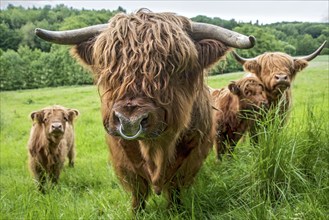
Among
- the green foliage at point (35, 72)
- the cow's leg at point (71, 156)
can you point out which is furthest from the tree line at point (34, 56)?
the cow's leg at point (71, 156)

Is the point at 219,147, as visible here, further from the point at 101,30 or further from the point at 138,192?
the point at 101,30

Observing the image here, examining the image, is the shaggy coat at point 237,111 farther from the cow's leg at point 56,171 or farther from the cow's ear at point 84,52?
the cow's leg at point 56,171

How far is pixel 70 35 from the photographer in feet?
10.9

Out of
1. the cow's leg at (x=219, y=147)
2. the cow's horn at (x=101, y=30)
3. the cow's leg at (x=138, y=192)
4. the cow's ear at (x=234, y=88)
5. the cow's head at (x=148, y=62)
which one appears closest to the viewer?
the cow's head at (x=148, y=62)

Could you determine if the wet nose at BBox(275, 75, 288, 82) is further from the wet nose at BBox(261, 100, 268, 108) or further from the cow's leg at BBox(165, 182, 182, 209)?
the cow's leg at BBox(165, 182, 182, 209)

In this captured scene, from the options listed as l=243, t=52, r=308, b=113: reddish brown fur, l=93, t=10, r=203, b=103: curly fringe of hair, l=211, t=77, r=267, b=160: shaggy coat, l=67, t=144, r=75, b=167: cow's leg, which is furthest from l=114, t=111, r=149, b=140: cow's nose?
l=67, t=144, r=75, b=167: cow's leg

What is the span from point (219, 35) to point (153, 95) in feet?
2.80

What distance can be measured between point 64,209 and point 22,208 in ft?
1.30

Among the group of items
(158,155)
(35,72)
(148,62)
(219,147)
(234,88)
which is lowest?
(35,72)

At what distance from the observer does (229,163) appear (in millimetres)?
4234

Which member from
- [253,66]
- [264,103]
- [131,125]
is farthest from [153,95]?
[253,66]

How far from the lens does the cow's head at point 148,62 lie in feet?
8.63

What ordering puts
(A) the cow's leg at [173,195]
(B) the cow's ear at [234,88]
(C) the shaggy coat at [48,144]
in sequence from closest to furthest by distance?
(A) the cow's leg at [173,195]
(B) the cow's ear at [234,88]
(C) the shaggy coat at [48,144]

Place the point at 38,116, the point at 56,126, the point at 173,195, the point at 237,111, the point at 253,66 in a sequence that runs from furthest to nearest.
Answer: the point at 38,116 < the point at 56,126 < the point at 253,66 < the point at 237,111 < the point at 173,195
